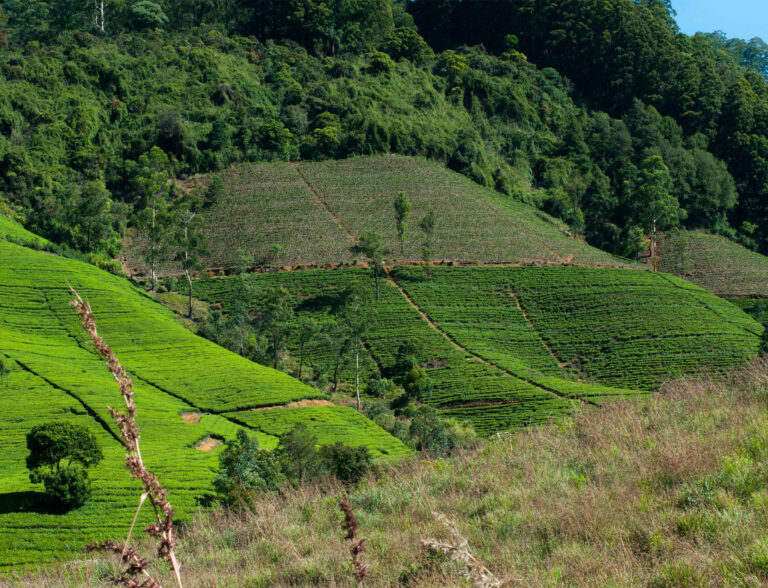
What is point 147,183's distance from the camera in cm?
9269

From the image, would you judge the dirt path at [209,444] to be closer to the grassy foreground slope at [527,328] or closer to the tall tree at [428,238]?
the grassy foreground slope at [527,328]

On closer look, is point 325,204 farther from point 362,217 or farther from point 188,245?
point 188,245

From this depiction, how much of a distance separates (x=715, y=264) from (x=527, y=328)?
39946 mm

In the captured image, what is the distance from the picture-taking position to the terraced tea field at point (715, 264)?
90.9m

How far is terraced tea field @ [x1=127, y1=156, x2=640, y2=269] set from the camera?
8562 centimetres

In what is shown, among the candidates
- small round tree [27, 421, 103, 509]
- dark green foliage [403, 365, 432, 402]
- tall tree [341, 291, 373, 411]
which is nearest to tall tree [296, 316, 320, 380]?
tall tree [341, 291, 373, 411]

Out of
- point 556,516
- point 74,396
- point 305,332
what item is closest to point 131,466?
point 556,516

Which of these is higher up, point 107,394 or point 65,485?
point 65,485

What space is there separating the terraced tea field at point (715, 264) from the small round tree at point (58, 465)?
83128 mm

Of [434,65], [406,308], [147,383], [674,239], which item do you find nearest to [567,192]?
[674,239]

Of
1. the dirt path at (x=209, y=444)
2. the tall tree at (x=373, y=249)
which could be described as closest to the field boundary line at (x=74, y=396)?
the dirt path at (x=209, y=444)

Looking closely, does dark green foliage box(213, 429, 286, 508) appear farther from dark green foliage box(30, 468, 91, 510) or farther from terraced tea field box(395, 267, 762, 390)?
terraced tea field box(395, 267, 762, 390)

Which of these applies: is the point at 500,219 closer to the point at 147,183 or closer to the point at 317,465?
the point at 147,183

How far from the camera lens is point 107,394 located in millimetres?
40500
